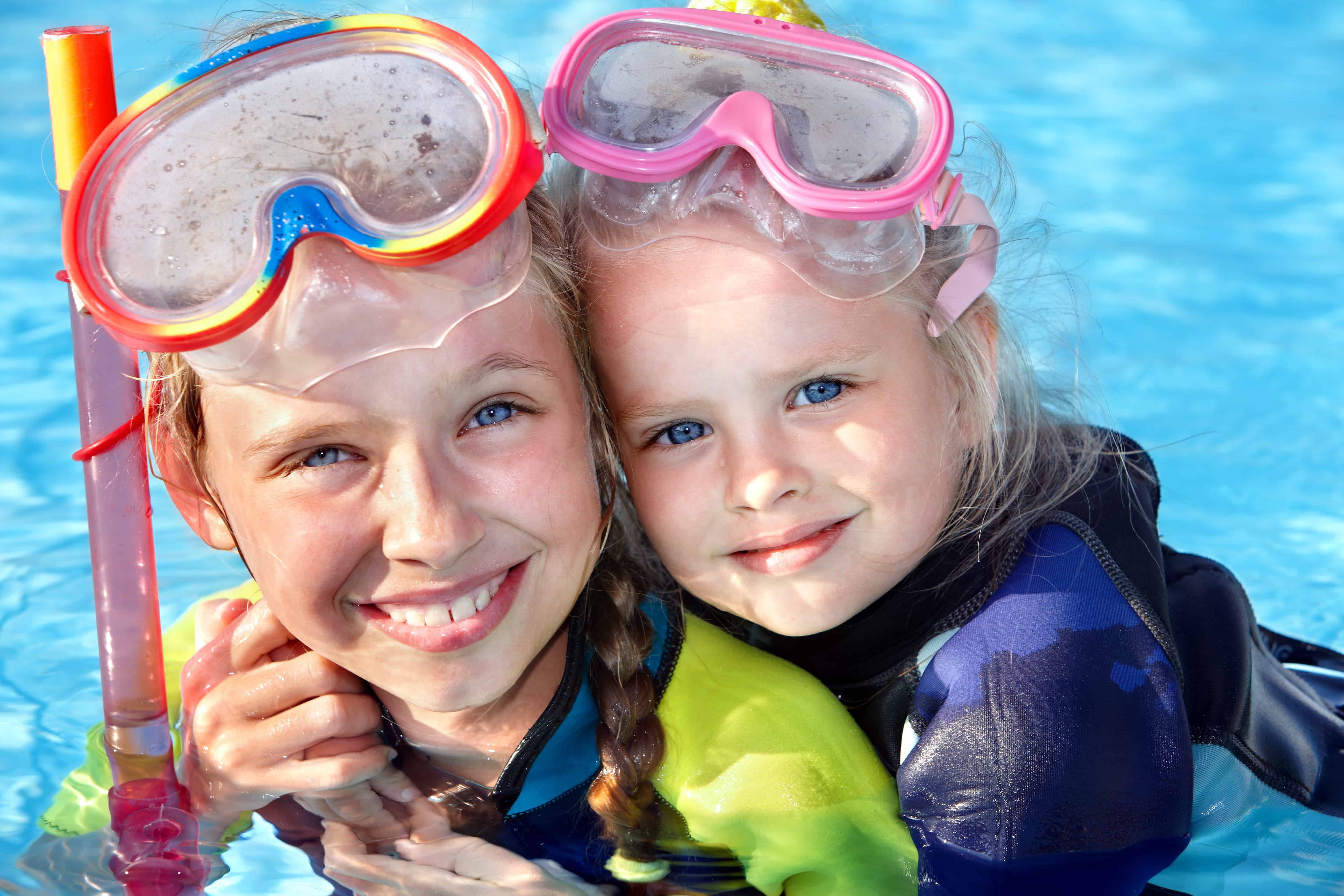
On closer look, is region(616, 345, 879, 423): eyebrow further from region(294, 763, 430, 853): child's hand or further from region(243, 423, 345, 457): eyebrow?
region(294, 763, 430, 853): child's hand

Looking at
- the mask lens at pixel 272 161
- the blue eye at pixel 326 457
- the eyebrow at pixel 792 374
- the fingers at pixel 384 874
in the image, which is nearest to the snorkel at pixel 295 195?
the mask lens at pixel 272 161

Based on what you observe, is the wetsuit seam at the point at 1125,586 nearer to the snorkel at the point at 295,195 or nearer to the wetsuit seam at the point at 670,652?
the wetsuit seam at the point at 670,652

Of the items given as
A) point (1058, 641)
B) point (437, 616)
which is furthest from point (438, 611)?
point (1058, 641)

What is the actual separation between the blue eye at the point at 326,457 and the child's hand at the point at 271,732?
1.72 ft

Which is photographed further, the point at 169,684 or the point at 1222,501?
the point at 1222,501

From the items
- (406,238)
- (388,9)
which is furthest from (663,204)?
(388,9)

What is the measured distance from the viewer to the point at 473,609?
2.14 metres

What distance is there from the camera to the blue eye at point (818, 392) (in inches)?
86.1

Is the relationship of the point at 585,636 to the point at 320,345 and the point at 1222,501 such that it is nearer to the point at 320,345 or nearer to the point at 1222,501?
the point at 320,345

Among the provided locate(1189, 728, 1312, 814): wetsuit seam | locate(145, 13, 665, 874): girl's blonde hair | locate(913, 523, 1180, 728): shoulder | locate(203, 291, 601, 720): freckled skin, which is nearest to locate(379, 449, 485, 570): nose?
locate(203, 291, 601, 720): freckled skin

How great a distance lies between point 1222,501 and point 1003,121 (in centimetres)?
253

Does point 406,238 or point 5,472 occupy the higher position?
point 406,238

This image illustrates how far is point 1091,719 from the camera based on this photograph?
212 cm

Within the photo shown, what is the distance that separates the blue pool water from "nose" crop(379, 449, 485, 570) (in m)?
0.76
